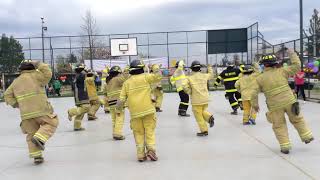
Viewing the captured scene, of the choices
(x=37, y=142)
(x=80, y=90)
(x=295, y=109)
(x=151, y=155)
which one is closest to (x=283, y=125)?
(x=295, y=109)

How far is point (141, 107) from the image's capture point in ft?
26.7

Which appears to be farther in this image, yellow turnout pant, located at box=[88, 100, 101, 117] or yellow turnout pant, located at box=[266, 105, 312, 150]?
yellow turnout pant, located at box=[88, 100, 101, 117]

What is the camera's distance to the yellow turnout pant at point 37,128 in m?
8.21

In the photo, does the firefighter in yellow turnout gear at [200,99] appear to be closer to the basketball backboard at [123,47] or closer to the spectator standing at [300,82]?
the spectator standing at [300,82]

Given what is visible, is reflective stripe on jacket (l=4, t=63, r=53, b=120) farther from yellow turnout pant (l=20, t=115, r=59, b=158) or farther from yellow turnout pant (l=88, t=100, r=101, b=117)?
yellow turnout pant (l=88, t=100, r=101, b=117)

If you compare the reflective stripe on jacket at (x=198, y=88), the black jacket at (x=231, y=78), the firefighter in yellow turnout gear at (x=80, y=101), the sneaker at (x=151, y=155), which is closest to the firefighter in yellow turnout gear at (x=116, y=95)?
the firefighter in yellow turnout gear at (x=80, y=101)

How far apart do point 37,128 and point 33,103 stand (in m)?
0.48

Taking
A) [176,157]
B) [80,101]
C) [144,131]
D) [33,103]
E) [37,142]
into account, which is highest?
[33,103]

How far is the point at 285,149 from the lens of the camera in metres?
8.09

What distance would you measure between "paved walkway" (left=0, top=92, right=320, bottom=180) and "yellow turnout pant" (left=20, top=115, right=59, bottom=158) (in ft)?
0.93

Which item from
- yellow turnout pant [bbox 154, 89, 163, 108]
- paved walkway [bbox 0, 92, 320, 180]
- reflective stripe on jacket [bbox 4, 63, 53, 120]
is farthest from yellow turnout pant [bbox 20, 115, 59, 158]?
yellow turnout pant [bbox 154, 89, 163, 108]

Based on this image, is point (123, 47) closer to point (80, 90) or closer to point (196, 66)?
point (80, 90)

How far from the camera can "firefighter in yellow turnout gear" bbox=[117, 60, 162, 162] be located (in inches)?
319

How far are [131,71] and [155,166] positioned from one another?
1747 millimetres
